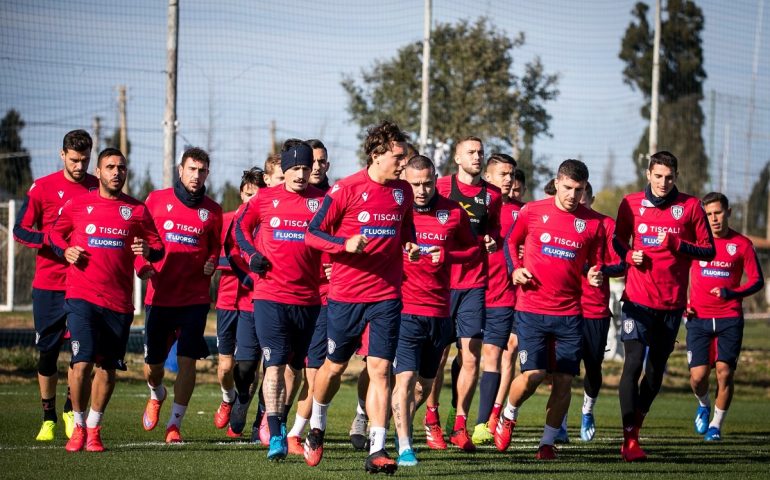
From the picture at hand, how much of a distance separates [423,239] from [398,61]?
81.0ft

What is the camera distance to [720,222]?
1323 cm

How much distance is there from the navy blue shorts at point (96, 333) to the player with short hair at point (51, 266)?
4.04 ft

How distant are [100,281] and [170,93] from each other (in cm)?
871

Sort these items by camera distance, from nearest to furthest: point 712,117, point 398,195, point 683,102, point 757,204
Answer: point 398,195, point 712,117, point 683,102, point 757,204

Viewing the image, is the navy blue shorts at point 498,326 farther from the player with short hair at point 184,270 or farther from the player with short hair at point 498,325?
the player with short hair at point 184,270

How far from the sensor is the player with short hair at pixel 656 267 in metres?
11.0

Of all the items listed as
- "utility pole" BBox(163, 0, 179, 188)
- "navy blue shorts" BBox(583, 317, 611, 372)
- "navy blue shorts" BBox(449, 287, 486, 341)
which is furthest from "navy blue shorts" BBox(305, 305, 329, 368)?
"utility pole" BBox(163, 0, 179, 188)

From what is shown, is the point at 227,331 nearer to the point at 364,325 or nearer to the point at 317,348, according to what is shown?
the point at 317,348

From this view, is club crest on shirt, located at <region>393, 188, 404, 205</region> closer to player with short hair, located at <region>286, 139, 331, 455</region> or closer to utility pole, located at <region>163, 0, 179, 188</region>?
player with short hair, located at <region>286, 139, 331, 455</region>

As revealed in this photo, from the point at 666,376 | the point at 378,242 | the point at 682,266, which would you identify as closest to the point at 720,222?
the point at 682,266

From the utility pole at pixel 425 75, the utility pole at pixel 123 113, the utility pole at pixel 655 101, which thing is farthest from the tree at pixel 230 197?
the utility pole at pixel 425 75

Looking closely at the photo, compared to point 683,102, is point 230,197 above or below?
below

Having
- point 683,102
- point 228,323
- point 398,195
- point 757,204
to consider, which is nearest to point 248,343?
point 228,323

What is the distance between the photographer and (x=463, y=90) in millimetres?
32938
